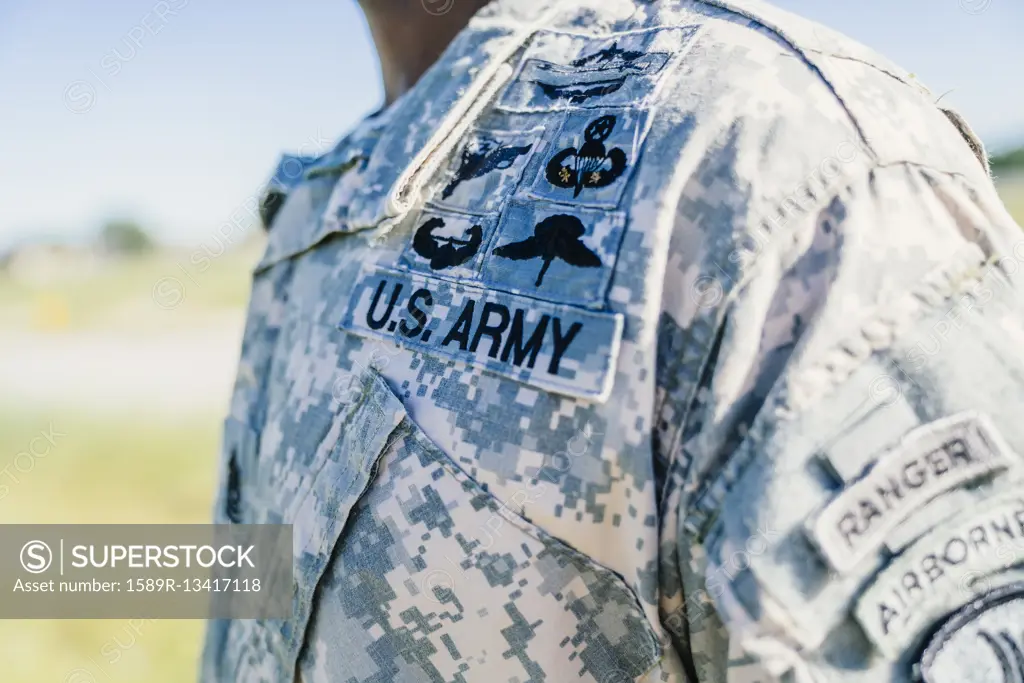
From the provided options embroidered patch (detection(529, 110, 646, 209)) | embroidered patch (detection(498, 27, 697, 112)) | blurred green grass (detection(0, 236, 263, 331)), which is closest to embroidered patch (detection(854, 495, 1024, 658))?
embroidered patch (detection(529, 110, 646, 209))

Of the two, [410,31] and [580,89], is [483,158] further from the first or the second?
[410,31]

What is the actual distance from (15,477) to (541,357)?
6.91m

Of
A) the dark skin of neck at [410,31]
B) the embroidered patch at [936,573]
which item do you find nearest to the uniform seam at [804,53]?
the embroidered patch at [936,573]

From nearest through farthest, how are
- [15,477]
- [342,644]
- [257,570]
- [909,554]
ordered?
1. [909,554]
2. [342,644]
3. [257,570]
4. [15,477]

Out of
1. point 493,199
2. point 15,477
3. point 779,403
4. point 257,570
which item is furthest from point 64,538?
point 15,477

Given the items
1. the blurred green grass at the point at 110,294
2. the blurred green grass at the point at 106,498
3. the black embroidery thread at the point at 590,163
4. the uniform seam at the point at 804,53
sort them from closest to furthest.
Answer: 1. the uniform seam at the point at 804,53
2. the black embroidery thread at the point at 590,163
3. the blurred green grass at the point at 106,498
4. the blurred green grass at the point at 110,294

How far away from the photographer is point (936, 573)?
2.55 ft

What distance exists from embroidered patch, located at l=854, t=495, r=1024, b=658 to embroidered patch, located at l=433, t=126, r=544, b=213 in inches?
24.5

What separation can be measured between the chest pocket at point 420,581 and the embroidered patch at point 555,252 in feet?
0.74

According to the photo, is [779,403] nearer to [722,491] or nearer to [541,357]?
[722,491]

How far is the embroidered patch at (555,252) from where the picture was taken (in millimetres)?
954

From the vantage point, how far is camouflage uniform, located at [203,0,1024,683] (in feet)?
2.58

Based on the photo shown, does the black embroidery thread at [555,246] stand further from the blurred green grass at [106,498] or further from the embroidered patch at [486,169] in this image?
the blurred green grass at [106,498]

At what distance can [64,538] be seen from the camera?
2160mm
